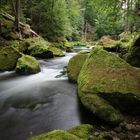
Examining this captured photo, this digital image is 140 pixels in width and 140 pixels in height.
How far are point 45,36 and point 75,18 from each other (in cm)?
1452

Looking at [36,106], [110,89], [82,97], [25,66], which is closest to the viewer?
[110,89]

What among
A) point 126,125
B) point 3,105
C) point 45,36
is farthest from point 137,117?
point 45,36

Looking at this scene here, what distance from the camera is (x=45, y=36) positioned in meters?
26.7

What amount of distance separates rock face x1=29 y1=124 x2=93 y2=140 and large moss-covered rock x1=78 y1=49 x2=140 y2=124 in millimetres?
823

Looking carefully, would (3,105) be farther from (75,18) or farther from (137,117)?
(75,18)

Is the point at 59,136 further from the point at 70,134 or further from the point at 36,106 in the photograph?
the point at 36,106

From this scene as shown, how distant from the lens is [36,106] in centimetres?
690

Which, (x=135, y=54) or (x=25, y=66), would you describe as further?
(x=25, y=66)

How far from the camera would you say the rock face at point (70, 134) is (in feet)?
14.3

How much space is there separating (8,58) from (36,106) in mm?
5157

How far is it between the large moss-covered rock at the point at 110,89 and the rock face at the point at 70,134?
32.4 inches

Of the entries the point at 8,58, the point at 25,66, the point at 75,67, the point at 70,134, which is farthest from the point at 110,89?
the point at 8,58

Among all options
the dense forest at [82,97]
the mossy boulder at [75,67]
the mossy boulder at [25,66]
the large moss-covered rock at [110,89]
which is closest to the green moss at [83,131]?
the dense forest at [82,97]

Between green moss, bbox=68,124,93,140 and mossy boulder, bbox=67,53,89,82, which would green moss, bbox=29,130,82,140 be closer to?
green moss, bbox=68,124,93,140
